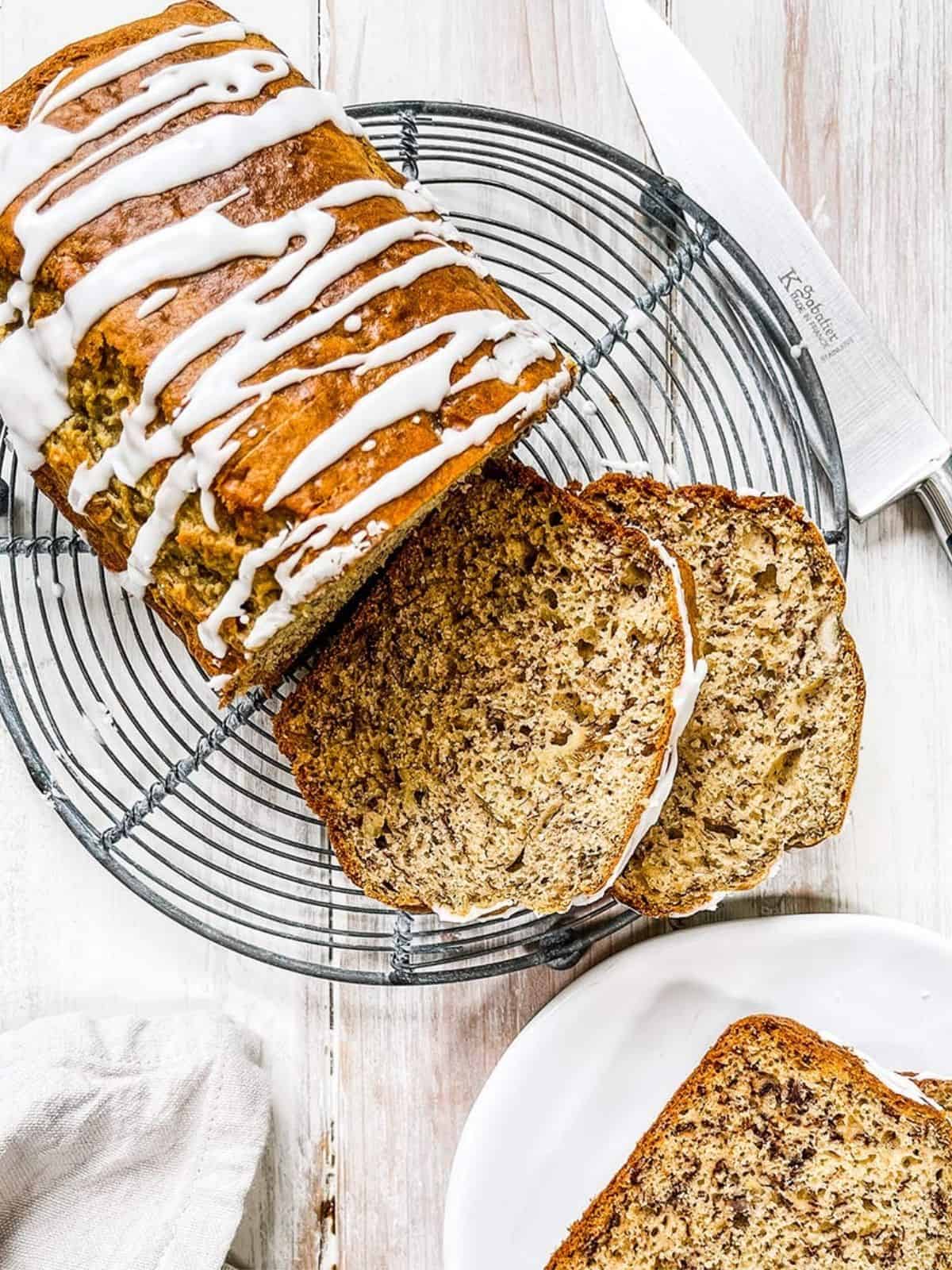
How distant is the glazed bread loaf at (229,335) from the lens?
1817 mm

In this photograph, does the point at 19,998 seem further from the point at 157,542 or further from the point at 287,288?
the point at 287,288

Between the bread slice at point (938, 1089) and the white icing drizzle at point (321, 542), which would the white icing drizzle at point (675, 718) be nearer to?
the white icing drizzle at point (321, 542)

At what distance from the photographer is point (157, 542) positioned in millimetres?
1892

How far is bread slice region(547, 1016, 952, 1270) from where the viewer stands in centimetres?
219

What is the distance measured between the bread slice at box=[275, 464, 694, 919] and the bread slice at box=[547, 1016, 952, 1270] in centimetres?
49

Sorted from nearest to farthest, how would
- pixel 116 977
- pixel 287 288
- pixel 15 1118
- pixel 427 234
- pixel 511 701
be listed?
pixel 287 288, pixel 427 234, pixel 511 701, pixel 15 1118, pixel 116 977

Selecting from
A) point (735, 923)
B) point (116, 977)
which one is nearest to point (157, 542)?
point (116, 977)

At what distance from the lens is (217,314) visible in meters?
1.82

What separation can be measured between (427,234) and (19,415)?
67cm

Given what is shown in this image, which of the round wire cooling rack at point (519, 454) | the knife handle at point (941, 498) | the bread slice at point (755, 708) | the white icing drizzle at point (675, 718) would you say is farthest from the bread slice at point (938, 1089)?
the knife handle at point (941, 498)

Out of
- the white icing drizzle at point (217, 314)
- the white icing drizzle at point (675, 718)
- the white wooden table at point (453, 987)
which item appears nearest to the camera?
the white icing drizzle at point (217, 314)

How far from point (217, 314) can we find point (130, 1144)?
154cm

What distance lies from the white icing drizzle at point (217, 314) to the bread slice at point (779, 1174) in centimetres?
114

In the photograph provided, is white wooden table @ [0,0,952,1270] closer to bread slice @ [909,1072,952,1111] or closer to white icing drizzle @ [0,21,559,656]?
bread slice @ [909,1072,952,1111]
